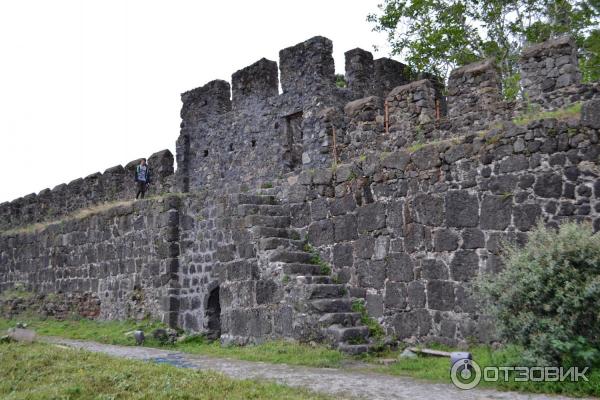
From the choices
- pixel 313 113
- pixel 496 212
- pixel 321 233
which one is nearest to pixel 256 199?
pixel 321 233

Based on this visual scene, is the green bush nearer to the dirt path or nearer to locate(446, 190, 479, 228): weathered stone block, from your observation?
the dirt path

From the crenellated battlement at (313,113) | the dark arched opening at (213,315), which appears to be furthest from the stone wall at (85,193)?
the dark arched opening at (213,315)

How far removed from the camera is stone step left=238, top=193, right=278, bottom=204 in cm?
1335

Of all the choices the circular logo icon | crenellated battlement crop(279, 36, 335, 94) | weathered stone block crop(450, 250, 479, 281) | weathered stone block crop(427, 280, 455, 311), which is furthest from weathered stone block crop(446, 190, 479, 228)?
crenellated battlement crop(279, 36, 335, 94)

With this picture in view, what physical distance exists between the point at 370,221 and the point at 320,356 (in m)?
2.62

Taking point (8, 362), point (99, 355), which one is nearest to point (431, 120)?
point (99, 355)

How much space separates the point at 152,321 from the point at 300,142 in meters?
9.69

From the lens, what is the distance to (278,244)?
1227cm

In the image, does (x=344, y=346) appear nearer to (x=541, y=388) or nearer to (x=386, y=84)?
(x=541, y=388)

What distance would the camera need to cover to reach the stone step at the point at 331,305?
1092cm

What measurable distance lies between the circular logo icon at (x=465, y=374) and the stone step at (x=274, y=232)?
516 cm

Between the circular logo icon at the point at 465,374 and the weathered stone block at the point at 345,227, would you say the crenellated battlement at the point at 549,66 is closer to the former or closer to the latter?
the weathered stone block at the point at 345,227

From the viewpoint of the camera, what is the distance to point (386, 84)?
21.8 meters

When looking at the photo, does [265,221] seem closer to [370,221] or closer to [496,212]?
[370,221]
